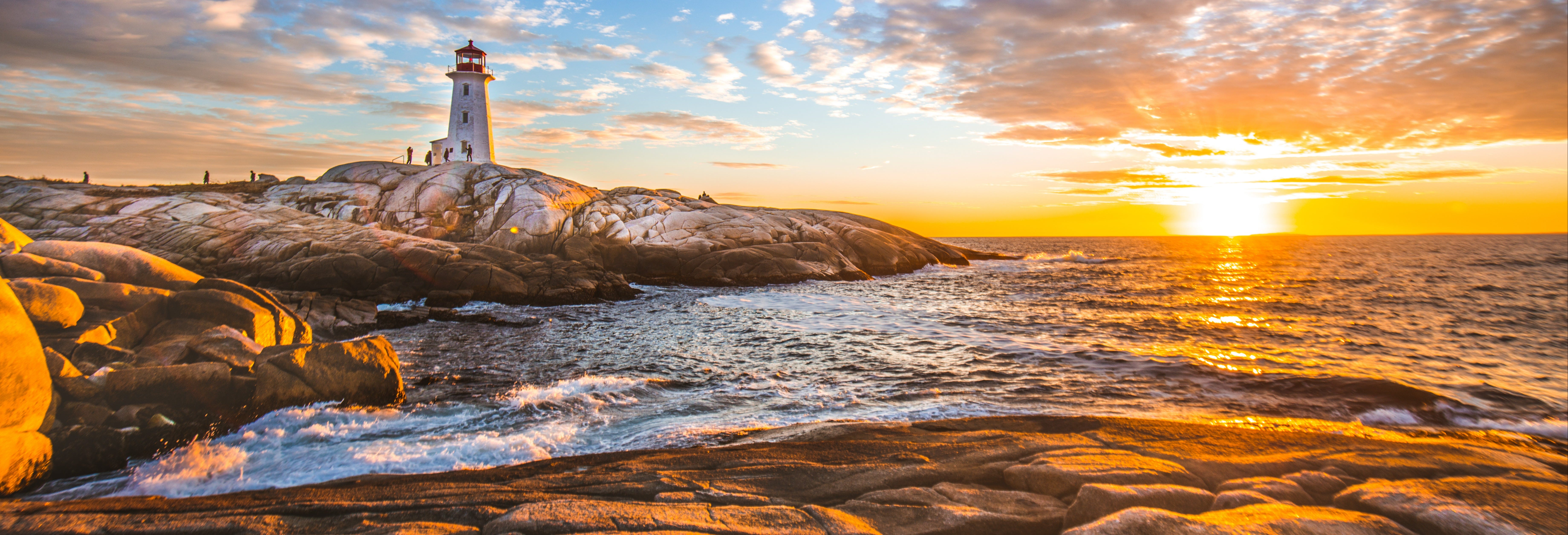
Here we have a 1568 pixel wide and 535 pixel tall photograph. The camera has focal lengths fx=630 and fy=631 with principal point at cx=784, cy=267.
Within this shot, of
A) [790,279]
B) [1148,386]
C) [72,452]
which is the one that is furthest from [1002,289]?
[72,452]

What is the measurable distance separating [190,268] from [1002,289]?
113 feet

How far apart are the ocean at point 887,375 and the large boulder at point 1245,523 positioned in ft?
13.7

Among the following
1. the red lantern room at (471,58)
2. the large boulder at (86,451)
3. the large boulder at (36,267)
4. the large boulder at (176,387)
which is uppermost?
the red lantern room at (471,58)

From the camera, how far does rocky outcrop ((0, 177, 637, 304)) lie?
23531 mm

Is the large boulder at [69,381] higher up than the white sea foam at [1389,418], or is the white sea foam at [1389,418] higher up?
the large boulder at [69,381]

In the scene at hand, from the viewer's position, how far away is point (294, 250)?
25266mm

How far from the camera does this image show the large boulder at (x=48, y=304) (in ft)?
29.1

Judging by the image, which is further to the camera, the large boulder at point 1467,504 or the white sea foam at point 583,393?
the white sea foam at point 583,393

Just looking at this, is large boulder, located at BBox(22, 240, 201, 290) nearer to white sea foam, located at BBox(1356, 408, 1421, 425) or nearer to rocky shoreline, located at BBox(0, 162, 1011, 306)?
rocky shoreline, located at BBox(0, 162, 1011, 306)

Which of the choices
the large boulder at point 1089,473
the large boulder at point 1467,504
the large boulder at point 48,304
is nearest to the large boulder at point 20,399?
the large boulder at point 48,304

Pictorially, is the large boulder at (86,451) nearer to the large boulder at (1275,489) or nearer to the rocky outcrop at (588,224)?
the large boulder at (1275,489)

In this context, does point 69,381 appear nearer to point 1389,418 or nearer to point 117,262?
point 117,262

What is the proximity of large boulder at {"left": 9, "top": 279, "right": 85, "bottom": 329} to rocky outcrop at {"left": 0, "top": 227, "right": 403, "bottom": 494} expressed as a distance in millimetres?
16

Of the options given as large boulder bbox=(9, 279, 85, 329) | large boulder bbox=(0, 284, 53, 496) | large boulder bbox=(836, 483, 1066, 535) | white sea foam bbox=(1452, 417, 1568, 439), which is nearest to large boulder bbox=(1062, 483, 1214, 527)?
large boulder bbox=(836, 483, 1066, 535)
